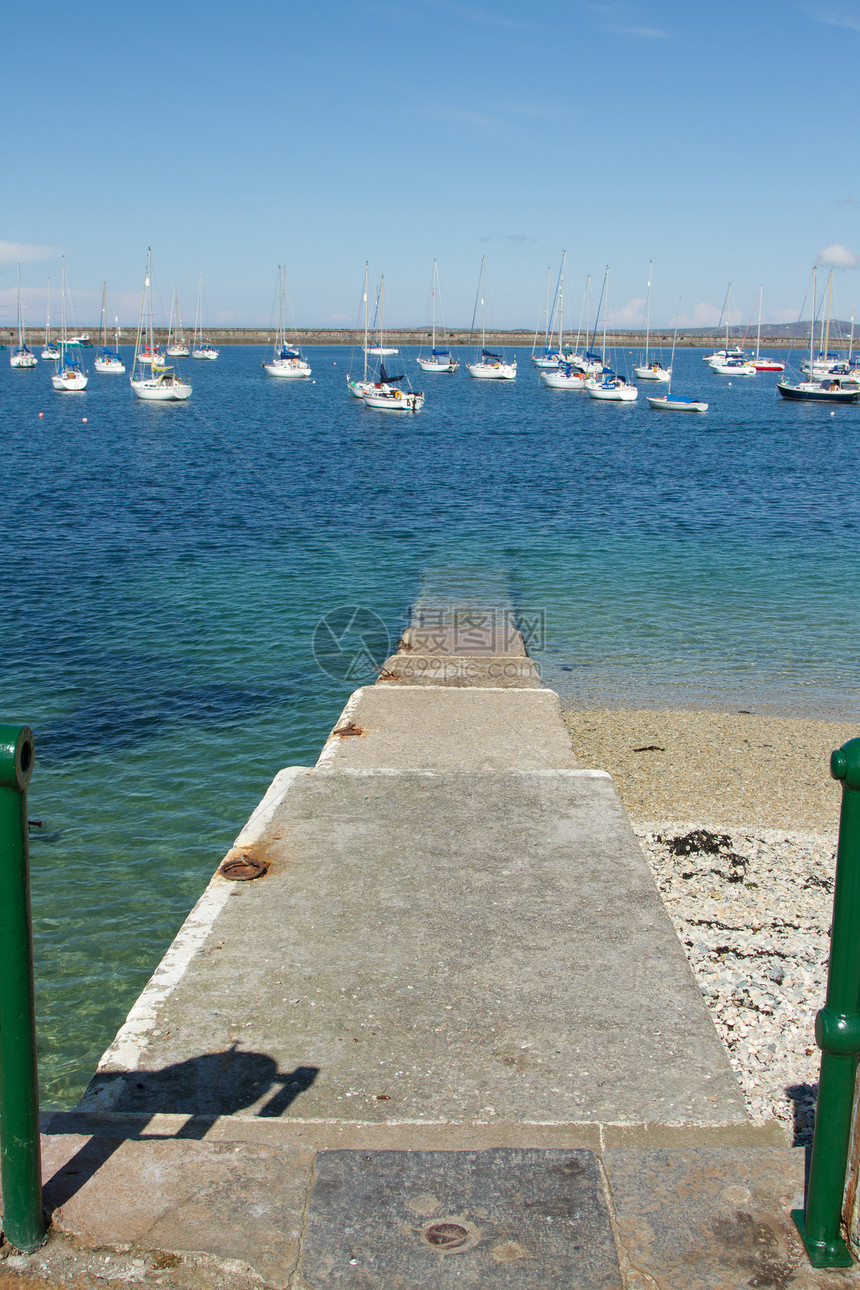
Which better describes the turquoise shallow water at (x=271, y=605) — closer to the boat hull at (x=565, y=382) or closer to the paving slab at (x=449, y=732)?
the paving slab at (x=449, y=732)

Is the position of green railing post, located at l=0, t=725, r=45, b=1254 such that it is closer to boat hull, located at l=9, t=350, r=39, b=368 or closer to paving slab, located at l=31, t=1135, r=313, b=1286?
paving slab, located at l=31, t=1135, r=313, b=1286

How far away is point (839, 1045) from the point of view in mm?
2320

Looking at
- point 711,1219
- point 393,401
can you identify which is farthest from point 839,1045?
point 393,401

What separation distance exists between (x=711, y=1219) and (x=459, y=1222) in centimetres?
63

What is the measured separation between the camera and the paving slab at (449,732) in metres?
6.76

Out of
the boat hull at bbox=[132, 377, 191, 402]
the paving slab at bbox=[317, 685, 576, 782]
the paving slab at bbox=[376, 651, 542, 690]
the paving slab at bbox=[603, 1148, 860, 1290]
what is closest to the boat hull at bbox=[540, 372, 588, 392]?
the boat hull at bbox=[132, 377, 191, 402]

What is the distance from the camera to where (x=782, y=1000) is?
4621 millimetres

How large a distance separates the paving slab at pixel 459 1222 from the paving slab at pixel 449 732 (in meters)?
3.70

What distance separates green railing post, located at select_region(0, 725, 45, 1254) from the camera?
89.4 inches

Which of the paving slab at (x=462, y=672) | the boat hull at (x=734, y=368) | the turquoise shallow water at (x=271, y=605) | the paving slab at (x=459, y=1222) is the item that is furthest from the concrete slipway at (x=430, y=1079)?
the boat hull at (x=734, y=368)

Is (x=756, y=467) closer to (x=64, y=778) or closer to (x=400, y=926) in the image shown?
(x=64, y=778)

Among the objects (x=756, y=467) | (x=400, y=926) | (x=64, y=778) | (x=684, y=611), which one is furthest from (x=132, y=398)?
(x=400, y=926)

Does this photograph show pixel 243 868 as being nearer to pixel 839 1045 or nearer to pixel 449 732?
pixel 449 732

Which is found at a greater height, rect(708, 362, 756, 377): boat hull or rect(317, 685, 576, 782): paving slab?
rect(708, 362, 756, 377): boat hull
